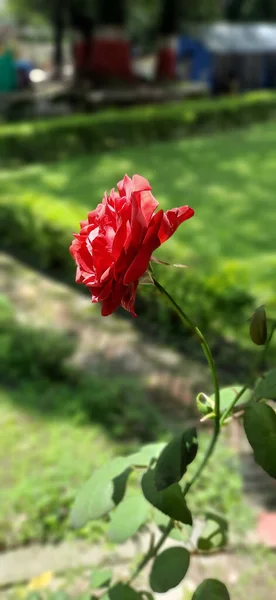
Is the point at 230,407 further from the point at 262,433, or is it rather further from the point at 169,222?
the point at 169,222

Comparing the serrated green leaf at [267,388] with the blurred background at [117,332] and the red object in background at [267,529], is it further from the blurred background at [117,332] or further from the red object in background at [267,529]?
the red object in background at [267,529]

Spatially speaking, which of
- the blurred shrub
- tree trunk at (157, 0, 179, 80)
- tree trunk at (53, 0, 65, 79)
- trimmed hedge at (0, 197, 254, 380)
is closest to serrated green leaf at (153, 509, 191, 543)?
the blurred shrub

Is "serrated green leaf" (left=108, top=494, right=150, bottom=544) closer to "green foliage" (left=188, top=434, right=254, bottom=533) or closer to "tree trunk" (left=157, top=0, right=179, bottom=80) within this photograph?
"green foliage" (left=188, top=434, right=254, bottom=533)

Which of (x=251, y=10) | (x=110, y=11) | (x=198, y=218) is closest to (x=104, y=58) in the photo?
(x=110, y=11)

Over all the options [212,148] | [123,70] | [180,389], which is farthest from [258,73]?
[180,389]

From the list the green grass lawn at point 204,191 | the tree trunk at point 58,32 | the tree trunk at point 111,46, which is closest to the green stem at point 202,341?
the green grass lawn at point 204,191

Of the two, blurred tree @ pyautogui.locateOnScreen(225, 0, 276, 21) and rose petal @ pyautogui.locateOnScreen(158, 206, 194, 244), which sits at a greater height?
rose petal @ pyautogui.locateOnScreen(158, 206, 194, 244)
